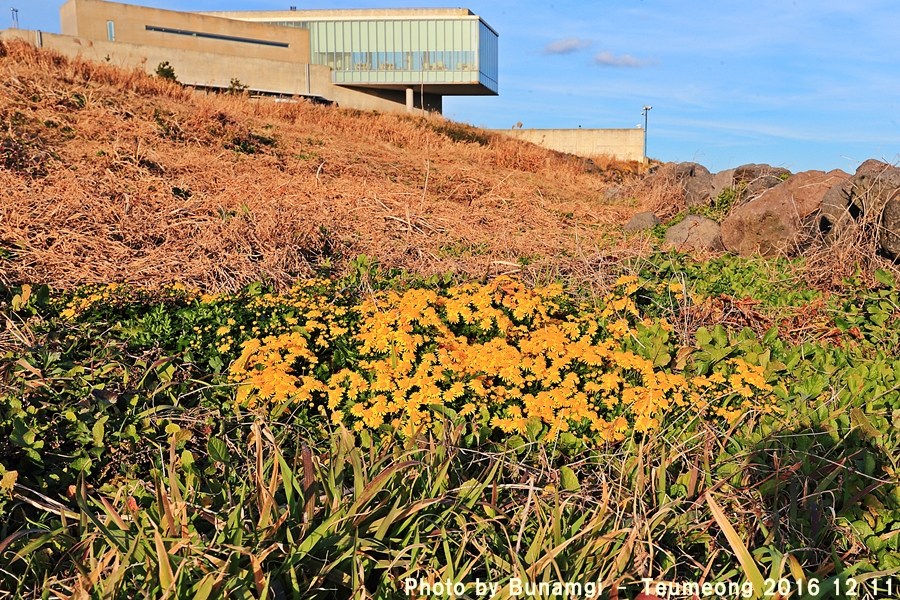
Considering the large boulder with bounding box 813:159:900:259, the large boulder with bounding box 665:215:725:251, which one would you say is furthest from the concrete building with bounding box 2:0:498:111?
the large boulder with bounding box 813:159:900:259

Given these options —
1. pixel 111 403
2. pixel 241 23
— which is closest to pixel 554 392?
pixel 111 403

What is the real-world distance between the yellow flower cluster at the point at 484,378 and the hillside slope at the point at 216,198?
1979mm

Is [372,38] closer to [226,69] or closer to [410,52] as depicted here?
[410,52]

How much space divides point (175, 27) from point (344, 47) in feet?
30.5

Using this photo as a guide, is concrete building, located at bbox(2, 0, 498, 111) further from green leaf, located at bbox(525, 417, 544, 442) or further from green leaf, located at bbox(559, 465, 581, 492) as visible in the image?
green leaf, located at bbox(559, 465, 581, 492)

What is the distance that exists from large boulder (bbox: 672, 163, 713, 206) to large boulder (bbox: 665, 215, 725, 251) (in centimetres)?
297

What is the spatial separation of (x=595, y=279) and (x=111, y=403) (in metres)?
3.50

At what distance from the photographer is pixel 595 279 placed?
17.4ft

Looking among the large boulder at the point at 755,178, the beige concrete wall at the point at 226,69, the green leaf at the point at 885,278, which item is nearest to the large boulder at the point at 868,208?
the green leaf at the point at 885,278

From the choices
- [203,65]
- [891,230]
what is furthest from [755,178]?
[203,65]

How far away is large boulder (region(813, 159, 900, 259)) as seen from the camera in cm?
570

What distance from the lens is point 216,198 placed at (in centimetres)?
749

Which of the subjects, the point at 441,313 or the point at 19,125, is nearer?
the point at 441,313

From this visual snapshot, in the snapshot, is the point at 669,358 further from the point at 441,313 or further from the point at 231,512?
the point at 231,512
